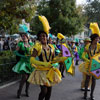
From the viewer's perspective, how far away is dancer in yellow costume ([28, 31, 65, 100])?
352 centimetres

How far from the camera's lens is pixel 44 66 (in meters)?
3.53

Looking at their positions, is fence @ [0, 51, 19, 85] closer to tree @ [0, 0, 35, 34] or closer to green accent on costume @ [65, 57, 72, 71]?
tree @ [0, 0, 35, 34]

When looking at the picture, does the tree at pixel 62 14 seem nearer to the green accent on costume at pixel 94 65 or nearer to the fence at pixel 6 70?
the fence at pixel 6 70

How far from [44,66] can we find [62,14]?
52.1 ft

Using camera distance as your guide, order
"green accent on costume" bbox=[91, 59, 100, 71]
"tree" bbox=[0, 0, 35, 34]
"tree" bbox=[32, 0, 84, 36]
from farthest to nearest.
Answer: "tree" bbox=[32, 0, 84, 36] → "tree" bbox=[0, 0, 35, 34] → "green accent on costume" bbox=[91, 59, 100, 71]

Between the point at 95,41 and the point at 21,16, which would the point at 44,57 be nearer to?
the point at 95,41

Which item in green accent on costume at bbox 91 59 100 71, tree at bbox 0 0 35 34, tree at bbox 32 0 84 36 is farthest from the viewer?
tree at bbox 32 0 84 36

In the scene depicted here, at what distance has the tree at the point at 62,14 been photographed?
60.7 ft

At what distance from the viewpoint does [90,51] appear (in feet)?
15.7

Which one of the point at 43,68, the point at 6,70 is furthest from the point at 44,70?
the point at 6,70

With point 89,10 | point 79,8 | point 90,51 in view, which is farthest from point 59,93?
point 89,10

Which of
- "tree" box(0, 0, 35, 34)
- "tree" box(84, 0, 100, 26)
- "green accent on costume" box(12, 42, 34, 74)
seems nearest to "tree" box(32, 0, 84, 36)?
"tree" box(0, 0, 35, 34)

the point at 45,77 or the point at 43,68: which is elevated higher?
the point at 43,68

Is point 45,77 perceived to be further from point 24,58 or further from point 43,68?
point 24,58
